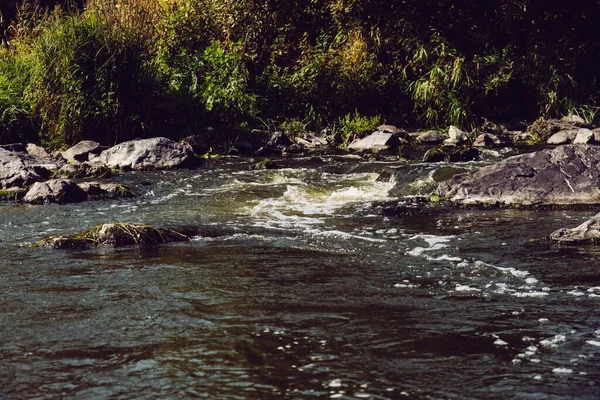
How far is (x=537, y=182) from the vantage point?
32.9 feet

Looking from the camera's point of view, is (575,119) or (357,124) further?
(357,124)

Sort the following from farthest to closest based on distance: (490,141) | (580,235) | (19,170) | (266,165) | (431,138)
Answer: (431,138) < (490,141) < (266,165) < (19,170) < (580,235)

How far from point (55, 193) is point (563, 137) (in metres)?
9.55

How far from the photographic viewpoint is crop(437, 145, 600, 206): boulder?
9.75m

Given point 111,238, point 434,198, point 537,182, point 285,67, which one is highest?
point 285,67

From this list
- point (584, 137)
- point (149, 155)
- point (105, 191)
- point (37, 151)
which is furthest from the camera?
point (584, 137)

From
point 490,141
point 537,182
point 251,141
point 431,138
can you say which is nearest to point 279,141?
point 251,141

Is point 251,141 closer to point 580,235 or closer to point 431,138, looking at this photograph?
point 431,138

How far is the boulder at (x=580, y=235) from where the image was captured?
7.50m

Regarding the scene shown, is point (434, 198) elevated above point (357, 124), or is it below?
below

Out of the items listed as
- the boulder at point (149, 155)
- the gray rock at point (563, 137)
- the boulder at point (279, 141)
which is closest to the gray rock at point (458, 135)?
the gray rock at point (563, 137)

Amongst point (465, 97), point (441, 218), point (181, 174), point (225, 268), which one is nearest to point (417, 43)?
point (465, 97)

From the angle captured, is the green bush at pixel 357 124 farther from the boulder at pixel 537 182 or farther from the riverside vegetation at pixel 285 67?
the boulder at pixel 537 182

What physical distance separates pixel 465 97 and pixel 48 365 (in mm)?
13792
